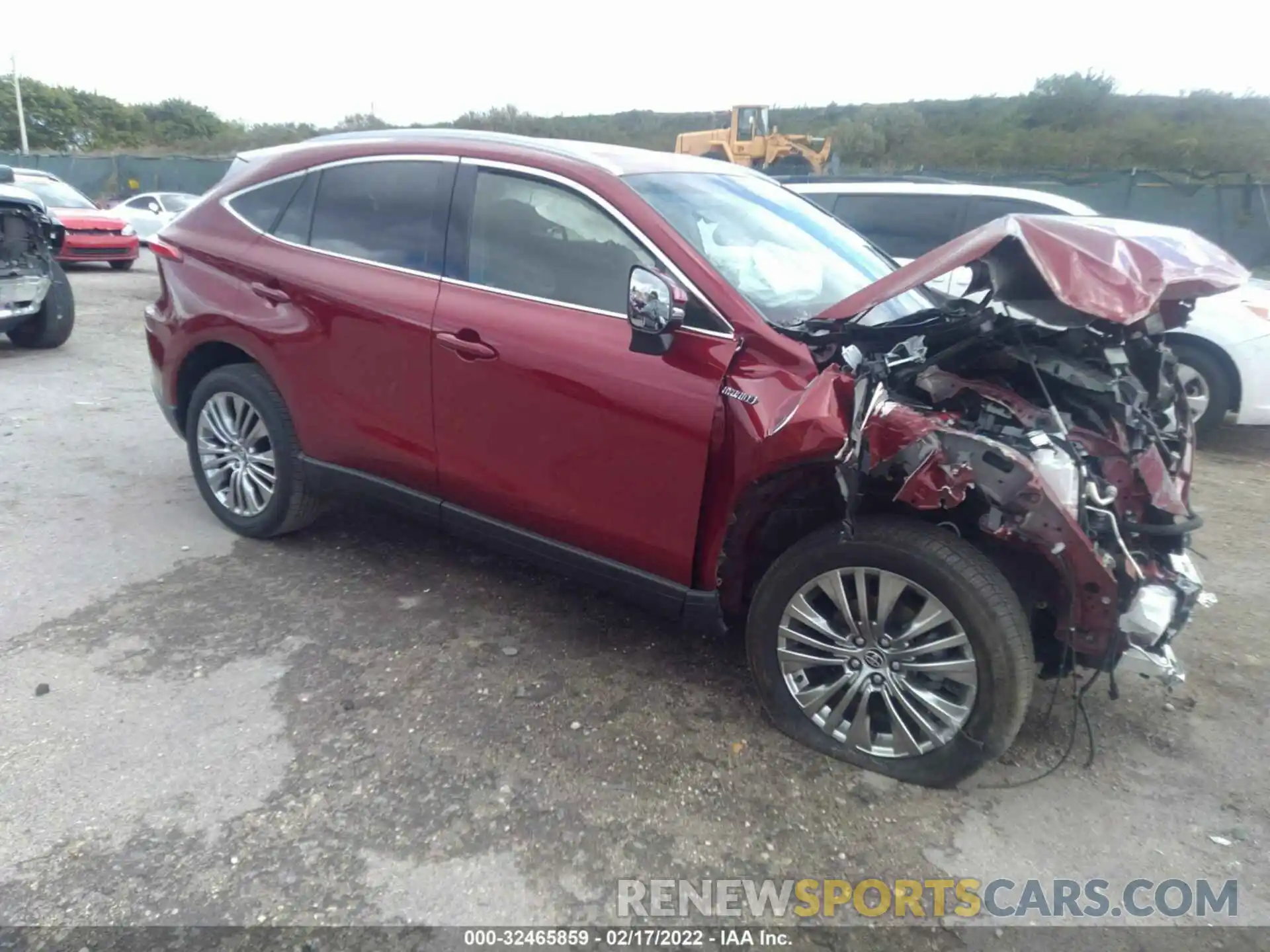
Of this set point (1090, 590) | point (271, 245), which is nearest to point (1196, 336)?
point (1090, 590)

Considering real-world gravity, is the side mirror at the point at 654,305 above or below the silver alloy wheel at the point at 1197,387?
above

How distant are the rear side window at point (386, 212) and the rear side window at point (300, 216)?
0.03 meters

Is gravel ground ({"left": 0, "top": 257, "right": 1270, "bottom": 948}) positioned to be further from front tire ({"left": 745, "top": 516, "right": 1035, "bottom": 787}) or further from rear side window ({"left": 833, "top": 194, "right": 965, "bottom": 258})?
rear side window ({"left": 833, "top": 194, "right": 965, "bottom": 258})

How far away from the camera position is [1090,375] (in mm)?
3049

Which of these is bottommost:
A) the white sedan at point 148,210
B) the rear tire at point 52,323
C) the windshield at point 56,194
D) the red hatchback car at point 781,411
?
the white sedan at point 148,210

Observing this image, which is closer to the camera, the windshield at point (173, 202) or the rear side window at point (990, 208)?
the rear side window at point (990, 208)

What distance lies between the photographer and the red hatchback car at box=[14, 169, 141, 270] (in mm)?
15578

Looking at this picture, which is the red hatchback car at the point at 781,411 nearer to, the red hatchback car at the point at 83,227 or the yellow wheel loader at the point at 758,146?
the red hatchback car at the point at 83,227

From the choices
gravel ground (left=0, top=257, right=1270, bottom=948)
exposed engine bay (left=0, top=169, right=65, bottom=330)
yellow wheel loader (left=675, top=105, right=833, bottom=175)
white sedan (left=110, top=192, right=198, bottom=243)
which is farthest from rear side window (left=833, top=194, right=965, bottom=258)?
white sedan (left=110, top=192, right=198, bottom=243)

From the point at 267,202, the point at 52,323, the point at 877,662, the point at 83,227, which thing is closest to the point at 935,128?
the point at 83,227

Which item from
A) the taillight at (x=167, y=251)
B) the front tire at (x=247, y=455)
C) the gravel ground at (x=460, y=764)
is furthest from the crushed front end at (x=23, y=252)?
the front tire at (x=247, y=455)

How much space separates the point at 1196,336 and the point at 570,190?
202 inches

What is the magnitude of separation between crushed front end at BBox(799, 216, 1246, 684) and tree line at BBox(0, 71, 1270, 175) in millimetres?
24273

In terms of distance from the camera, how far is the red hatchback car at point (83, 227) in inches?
613
